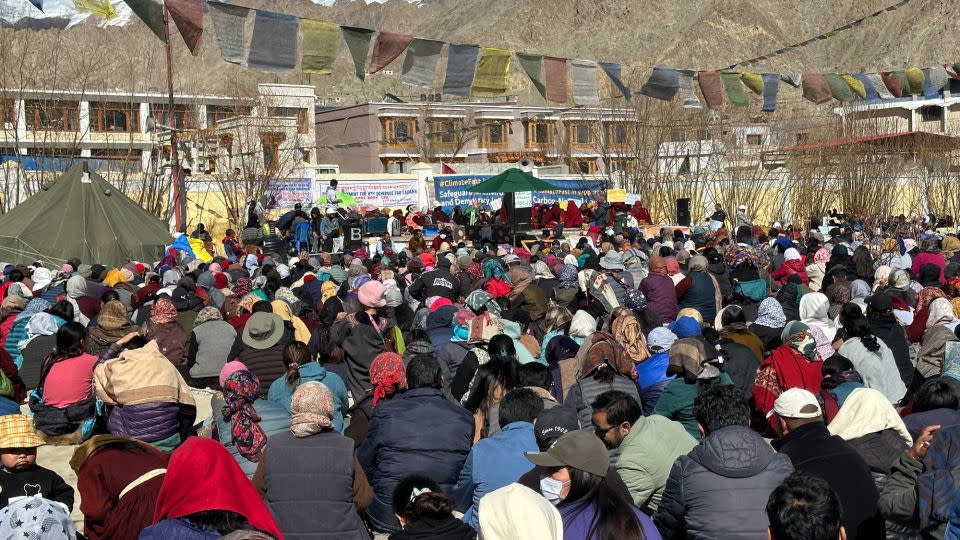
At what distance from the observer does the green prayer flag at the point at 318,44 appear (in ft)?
48.0

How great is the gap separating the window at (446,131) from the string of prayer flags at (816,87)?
167 ft

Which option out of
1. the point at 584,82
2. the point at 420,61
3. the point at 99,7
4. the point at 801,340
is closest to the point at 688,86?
the point at 584,82

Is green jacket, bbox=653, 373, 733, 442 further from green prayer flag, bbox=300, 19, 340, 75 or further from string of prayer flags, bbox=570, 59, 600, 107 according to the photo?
string of prayer flags, bbox=570, 59, 600, 107

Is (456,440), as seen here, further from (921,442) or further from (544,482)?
(921,442)

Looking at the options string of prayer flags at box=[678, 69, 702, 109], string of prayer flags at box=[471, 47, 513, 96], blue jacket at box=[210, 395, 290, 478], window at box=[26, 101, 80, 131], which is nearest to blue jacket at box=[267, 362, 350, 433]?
blue jacket at box=[210, 395, 290, 478]

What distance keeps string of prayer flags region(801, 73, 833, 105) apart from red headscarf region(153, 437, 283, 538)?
54.4ft

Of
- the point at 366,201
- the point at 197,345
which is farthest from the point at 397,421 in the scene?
the point at 366,201

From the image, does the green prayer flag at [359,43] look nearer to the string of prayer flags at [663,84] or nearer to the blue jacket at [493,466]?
the string of prayer flags at [663,84]

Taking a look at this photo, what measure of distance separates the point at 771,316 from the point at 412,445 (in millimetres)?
4829

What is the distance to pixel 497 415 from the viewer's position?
662 centimetres

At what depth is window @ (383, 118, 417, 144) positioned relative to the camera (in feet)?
221

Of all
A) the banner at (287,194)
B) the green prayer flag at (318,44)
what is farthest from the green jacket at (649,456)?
the banner at (287,194)

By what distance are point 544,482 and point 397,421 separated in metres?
1.65

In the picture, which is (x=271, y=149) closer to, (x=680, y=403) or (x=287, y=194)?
(x=287, y=194)
